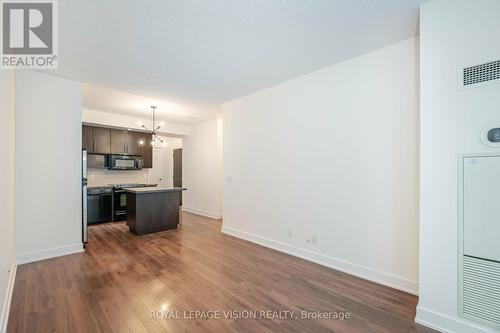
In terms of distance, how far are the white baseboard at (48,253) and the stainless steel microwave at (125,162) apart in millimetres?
2992

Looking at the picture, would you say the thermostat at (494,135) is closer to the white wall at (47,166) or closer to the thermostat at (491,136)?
the thermostat at (491,136)

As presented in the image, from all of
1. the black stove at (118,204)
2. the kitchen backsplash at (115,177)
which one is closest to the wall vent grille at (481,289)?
the black stove at (118,204)

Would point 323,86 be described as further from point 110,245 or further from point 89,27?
point 110,245

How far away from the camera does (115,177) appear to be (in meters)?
6.37

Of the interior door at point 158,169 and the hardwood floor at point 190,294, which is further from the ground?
the interior door at point 158,169

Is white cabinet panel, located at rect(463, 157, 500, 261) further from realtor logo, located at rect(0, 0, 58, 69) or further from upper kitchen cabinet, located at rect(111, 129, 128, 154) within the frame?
upper kitchen cabinet, located at rect(111, 129, 128, 154)

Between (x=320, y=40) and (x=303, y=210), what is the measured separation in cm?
236

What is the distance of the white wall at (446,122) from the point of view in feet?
5.57

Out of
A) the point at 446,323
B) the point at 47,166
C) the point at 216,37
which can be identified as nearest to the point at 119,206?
the point at 47,166

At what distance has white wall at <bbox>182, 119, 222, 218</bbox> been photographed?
6.12m

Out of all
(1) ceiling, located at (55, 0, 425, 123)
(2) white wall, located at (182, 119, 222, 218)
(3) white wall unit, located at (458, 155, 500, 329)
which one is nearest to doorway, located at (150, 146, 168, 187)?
(2) white wall, located at (182, 119, 222, 218)

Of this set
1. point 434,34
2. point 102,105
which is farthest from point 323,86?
point 102,105

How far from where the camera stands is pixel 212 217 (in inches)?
243

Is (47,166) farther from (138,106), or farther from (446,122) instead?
(446,122)
